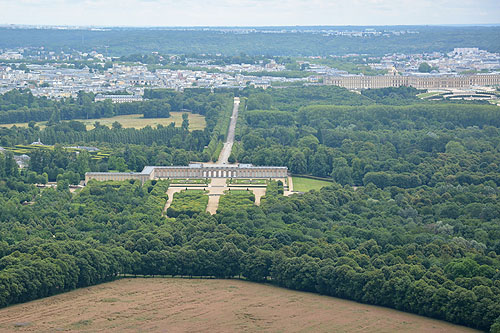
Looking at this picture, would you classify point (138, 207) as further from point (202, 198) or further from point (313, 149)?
point (313, 149)

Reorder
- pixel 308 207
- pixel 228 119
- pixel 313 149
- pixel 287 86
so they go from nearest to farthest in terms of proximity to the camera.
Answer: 1. pixel 308 207
2. pixel 313 149
3. pixel 228 119
4. pixel 287 86

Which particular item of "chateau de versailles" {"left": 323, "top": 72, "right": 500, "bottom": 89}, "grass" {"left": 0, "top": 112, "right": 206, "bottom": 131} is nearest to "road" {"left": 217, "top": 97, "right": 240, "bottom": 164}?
"grass" {"left": 0, "top": 112, "right": 206, "bottom": 131}

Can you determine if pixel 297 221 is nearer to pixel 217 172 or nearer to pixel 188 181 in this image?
pixel 188 181

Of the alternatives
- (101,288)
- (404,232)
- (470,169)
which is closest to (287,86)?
(470,169)

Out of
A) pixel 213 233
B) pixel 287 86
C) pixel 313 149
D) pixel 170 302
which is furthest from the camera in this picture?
pixel 287 86

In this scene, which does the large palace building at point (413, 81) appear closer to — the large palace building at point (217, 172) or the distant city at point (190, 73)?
the distant city at point (190, 73)

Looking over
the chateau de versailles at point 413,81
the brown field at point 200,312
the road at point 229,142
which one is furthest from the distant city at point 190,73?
the brown field at point 200,312
